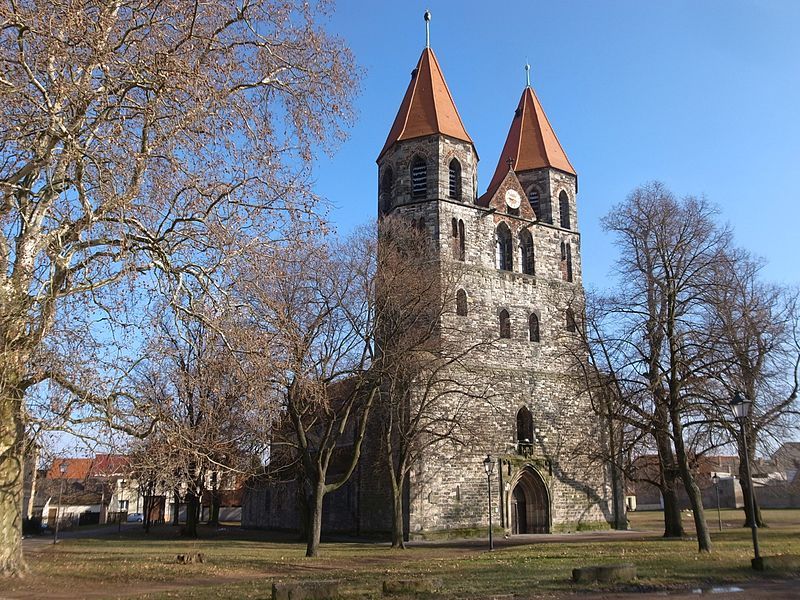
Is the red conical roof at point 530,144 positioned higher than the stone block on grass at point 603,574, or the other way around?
the red conical roof at point 530,144

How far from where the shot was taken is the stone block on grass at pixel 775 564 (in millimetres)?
14133

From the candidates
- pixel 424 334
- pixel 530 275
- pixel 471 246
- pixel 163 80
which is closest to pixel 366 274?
pixel 424 334

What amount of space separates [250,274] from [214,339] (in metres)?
1.13

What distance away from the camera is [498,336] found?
33406mm

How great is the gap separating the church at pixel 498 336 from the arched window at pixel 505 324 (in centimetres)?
5

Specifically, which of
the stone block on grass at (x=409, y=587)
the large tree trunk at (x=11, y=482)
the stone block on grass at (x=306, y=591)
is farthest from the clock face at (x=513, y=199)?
the large tree trunk at (x=11, y=482)

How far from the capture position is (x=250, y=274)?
11.2 metres

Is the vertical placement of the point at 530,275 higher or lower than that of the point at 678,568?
higher

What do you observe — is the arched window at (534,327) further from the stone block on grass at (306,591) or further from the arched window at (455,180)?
the stone block on grass at (306,591)

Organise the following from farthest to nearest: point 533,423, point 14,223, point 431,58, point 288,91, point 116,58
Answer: point 431,58, point 533,423, point 288,91, point 14,223, point 116,58

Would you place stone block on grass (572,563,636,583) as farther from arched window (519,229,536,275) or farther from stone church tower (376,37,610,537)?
arched window (519,229,536,275)

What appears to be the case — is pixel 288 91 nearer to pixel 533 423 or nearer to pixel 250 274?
pixel 250 274

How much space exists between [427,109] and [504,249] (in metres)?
7.64

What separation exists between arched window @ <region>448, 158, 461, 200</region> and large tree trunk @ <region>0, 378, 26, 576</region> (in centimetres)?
2490
